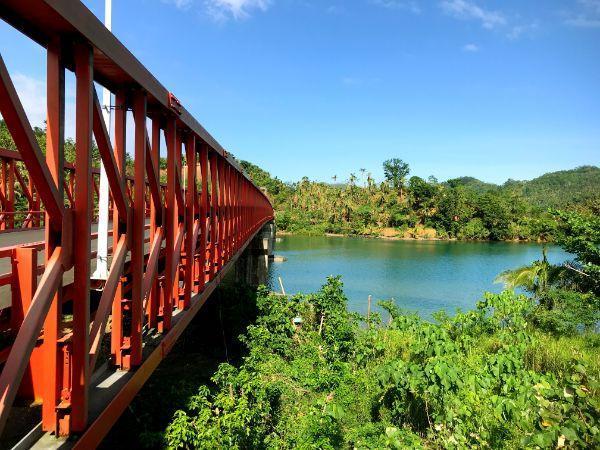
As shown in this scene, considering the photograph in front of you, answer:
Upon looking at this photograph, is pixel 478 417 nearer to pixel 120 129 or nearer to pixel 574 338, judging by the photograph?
pixel 120 129

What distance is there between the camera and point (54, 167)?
2.29 meters

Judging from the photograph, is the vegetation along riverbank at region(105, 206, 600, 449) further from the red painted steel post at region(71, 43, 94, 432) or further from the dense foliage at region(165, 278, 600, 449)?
A: the red painted steel post at region(71, 43, 94, 432)

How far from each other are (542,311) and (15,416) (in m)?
17.5

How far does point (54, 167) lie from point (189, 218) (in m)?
3.27

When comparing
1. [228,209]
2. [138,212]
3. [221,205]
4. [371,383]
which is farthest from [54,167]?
[371,383]

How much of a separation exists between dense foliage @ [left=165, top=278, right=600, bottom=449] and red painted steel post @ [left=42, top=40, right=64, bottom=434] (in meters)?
3.62

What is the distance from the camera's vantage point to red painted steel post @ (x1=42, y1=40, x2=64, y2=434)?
2.25m

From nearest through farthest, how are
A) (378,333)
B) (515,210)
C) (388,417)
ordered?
(388,417) < (378,333) < (515,210)

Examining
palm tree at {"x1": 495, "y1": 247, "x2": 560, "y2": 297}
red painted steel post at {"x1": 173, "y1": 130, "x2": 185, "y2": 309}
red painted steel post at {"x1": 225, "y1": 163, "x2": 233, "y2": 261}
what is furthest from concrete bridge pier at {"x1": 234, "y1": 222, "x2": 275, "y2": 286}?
red painted steel post at {"x1": 173, "y1": 130, "x2": 185, "y2": 309}

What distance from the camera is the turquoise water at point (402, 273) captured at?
26334 mm

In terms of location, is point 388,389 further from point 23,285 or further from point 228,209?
point 23,285

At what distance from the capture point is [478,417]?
7555 millimetres

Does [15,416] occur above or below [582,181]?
below

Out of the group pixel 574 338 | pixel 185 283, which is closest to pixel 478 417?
pixel 185 283
